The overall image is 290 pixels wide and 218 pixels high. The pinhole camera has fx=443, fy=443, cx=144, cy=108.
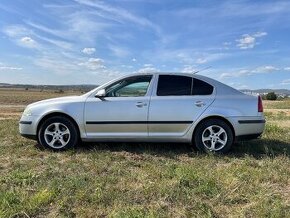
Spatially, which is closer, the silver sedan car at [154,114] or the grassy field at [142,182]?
the grassy field at [142,182]

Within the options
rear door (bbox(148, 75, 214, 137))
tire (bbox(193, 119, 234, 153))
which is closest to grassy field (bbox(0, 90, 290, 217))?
tire (bbox(193, 119, 234, 153))

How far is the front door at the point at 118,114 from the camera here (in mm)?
8000

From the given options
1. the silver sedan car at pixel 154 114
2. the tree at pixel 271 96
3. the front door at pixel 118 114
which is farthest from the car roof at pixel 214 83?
the tree at pixel 271 96

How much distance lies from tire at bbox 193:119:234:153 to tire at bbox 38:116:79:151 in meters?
2.25

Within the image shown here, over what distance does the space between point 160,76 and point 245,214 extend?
4.07 metres

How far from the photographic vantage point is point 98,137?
8.09 m

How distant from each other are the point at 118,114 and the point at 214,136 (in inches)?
70.2

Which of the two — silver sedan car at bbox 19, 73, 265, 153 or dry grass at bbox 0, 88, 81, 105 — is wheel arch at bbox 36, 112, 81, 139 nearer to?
silver sedan car at bbox 19, 73, 265, 153

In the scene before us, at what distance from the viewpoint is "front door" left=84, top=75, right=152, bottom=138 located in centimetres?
800

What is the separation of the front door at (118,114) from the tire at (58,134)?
0.99ft

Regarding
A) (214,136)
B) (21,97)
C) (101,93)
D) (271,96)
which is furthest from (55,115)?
(271,96)

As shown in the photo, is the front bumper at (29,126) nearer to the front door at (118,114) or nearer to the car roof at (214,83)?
the front door at (118,114)

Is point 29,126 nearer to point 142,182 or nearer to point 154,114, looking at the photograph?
point 154,114

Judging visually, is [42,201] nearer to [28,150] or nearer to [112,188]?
[112,188]
